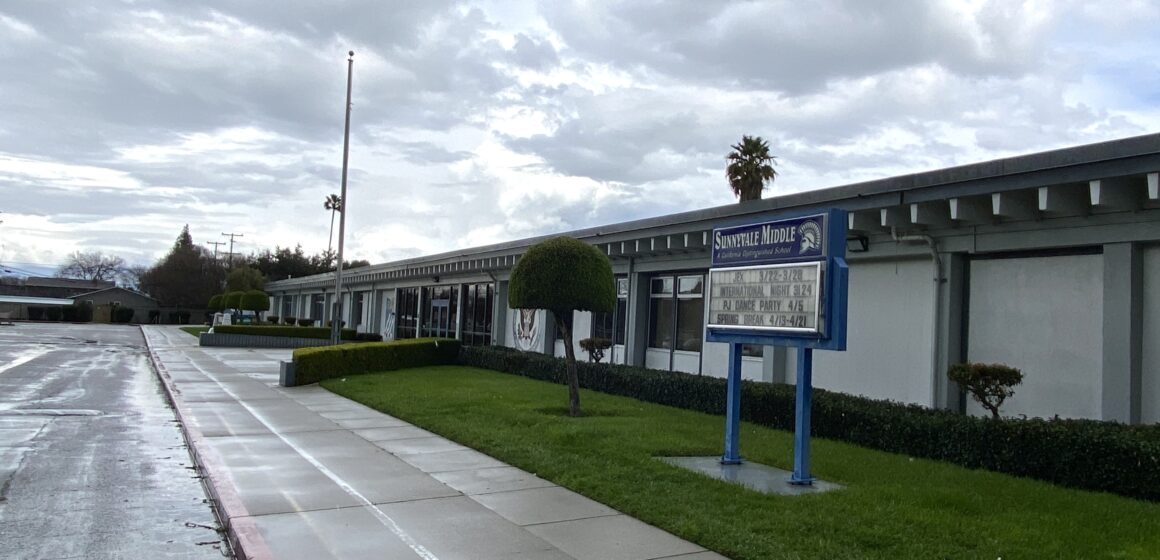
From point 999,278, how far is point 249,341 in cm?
3775

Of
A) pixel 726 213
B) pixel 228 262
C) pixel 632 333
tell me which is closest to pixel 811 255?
pixel 726 213

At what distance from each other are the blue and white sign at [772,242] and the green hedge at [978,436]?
2.96 m

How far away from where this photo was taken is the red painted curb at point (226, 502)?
653 cm

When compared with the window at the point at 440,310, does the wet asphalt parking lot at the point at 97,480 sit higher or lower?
lower

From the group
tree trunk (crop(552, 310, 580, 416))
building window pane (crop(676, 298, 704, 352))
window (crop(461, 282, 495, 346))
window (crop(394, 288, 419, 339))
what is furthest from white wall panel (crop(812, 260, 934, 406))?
window (crop(394, 288, 419, 339))

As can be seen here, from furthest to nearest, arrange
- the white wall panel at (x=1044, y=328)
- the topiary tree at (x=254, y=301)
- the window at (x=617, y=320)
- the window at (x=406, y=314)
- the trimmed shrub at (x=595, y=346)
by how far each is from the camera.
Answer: the topiary tree at (x=254, y=301), the window at (x=406, y=314), the window at (x=617, y=320), the trimmed shrub at (x=595, y=346), the white wall panel at (x=1044, y=328)

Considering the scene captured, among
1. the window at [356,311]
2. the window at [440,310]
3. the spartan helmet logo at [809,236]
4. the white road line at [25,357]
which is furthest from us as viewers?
the window at [356,311]

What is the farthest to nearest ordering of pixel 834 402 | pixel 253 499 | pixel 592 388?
pixel 592 388 < pixel 834 402 < pixel 253 499

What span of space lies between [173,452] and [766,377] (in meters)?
10.6

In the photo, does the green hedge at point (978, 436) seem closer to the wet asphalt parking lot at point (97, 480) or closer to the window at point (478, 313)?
the wet asphalt parking lot at point (97, 480)

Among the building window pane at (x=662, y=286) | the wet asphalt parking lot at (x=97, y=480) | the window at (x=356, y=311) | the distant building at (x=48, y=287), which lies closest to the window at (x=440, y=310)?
the building window pane at (x=662, y=286)

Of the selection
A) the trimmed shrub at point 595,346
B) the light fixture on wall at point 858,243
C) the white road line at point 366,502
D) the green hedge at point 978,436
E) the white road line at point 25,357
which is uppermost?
the light fixture on wall at point 858,243

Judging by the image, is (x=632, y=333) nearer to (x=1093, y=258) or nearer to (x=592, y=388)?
(x=592, y=388)

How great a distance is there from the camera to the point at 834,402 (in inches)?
465
